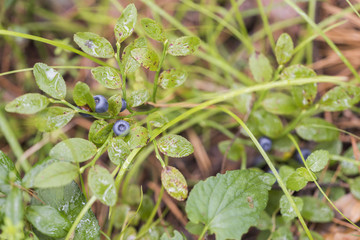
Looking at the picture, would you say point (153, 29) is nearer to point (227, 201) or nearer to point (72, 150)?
point (72, 150)

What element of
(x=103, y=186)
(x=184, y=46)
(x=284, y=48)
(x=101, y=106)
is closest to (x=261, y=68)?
(x=284, y=48)

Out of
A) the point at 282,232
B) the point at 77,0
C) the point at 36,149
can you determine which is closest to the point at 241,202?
the point at 282,232

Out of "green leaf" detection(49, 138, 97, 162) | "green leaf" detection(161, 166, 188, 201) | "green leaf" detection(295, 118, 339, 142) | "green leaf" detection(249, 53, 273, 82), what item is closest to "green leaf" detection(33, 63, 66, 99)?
"green leaf" detection(49, 138, 97, 162)

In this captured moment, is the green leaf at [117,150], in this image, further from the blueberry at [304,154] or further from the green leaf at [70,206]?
the blueberry at [304,154]

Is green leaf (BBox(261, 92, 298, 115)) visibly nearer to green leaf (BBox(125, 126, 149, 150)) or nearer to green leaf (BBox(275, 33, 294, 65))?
green leaf (BBox(275, 33, 294, 65))

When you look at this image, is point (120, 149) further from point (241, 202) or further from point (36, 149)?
point (36, 149)

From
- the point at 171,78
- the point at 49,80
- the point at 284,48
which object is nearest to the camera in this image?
the point at 49,80
